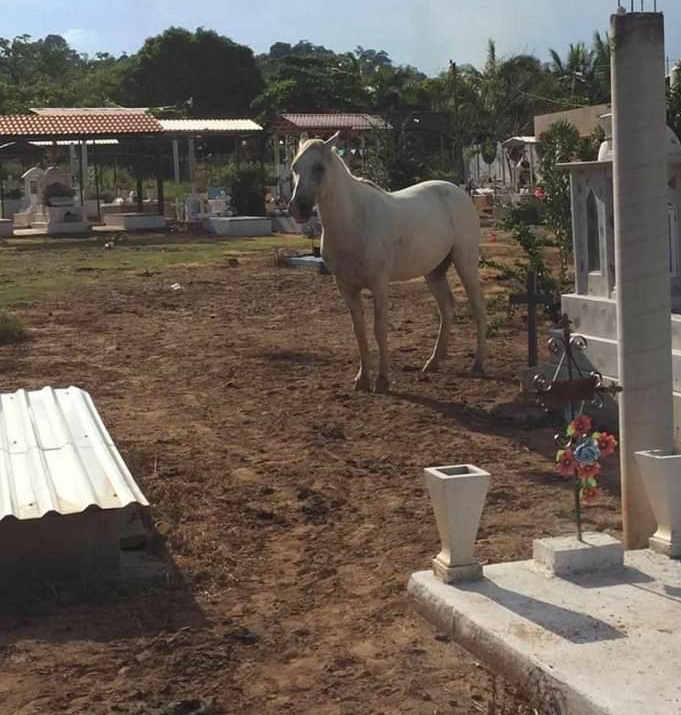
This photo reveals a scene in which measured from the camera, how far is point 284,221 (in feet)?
99.9

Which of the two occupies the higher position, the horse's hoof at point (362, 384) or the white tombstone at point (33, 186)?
the white tombstone at point (33, 186)

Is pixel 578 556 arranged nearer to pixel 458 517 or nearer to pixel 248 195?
pixel 458 517

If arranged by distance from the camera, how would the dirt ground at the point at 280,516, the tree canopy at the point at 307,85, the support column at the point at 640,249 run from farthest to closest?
the tree canopy at the point at 307,85
the support column at the point at 640,249
the dirt ground at the point at 280,516

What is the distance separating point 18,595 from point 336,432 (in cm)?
342

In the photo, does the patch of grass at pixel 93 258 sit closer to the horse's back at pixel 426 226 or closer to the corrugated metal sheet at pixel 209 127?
the corrugated metal sheet at pixel 209 127

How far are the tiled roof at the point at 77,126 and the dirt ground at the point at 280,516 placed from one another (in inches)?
749

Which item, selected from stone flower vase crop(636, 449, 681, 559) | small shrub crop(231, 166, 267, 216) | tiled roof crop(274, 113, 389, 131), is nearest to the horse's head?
stone flower vase crop(636, 449, 681, 559)

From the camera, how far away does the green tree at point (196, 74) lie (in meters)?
64.8

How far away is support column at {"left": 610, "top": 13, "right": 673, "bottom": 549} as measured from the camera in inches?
193

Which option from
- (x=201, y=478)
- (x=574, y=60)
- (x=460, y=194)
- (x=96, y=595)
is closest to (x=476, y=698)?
(x=96, y=595)

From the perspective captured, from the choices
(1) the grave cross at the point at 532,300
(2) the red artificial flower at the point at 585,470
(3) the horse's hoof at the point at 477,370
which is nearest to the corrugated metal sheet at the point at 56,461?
(2) the red artificial flower at the point at 585,470

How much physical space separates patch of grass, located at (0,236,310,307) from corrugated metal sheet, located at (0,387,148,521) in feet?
30.7

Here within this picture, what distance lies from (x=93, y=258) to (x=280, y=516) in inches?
692

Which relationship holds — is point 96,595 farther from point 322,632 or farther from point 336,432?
point 336,432
